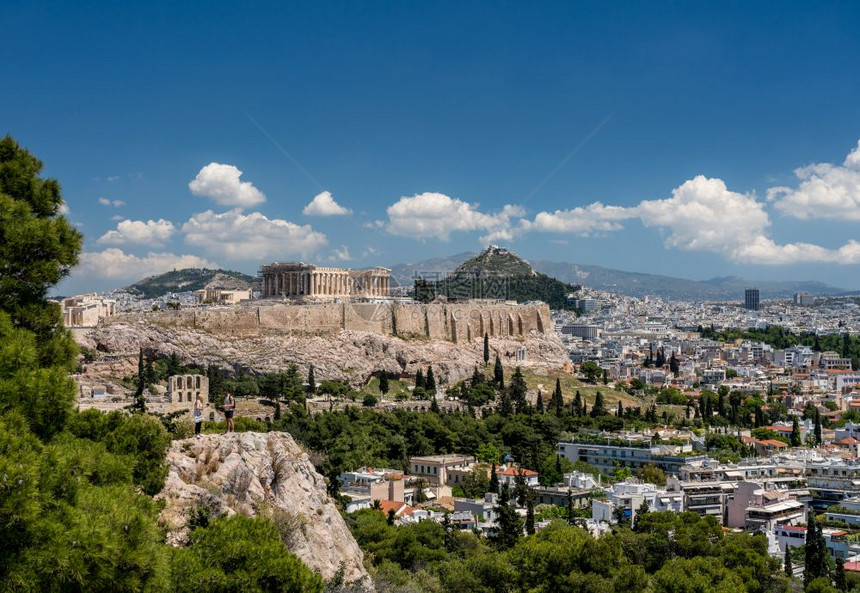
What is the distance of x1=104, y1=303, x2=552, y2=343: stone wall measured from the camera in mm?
53969

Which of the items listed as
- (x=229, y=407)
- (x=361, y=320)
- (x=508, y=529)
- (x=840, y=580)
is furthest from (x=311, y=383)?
(x=229, y=407)

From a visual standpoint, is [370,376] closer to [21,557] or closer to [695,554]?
[695,554]

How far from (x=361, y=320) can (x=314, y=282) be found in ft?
20.4

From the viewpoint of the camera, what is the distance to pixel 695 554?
24000mm

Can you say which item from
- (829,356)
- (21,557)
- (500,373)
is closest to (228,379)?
(500,373)

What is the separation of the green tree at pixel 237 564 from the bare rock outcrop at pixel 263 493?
1029 mm

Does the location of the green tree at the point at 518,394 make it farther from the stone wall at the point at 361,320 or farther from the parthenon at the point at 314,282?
the parthenon at the point at 314,282

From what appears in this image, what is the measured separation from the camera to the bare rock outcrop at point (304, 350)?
167ft

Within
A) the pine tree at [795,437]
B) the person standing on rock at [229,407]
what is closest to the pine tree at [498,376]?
the pine tree at [795,437]

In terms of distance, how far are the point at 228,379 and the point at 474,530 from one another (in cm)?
2460

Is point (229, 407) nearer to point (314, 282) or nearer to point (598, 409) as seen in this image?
point (598, 409)

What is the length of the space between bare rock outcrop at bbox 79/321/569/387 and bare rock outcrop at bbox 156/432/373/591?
34.9 metres

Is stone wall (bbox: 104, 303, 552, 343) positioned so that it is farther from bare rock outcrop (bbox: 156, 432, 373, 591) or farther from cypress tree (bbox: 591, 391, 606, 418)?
bare rock outcrop (bbox: 156, 432, 373, 591)

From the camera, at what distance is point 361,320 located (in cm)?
5816
